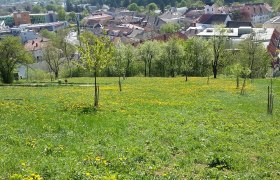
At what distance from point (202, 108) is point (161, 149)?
38.9 feet

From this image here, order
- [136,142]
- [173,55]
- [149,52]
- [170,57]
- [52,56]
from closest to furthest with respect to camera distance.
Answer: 1. [136,142]
2. [173,55]
3. [170,57]
4. [149,52]
5. [52,56]

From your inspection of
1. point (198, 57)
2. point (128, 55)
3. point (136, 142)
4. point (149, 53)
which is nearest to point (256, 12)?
point (198, 57)

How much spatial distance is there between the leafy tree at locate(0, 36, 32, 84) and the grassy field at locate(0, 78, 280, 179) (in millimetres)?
39248

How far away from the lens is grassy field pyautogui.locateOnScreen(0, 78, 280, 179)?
13094 mm

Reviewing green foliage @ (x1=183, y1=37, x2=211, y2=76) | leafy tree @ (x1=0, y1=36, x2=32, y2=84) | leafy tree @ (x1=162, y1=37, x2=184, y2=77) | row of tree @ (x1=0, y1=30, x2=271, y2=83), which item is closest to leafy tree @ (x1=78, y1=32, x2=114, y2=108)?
row of tree @ (x1=0, y1=30, x2=271, y2=83)

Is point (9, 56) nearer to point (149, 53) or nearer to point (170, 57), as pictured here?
point (149, 53)

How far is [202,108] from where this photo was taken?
27328 millimetres

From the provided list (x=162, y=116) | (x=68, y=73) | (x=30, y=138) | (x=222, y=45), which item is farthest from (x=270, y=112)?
(x=68, y=73)

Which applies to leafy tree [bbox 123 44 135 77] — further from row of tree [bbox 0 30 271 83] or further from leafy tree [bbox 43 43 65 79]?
leafy tree [bbox 43 43 65 79]

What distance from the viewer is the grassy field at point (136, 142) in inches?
516

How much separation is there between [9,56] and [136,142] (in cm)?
5293

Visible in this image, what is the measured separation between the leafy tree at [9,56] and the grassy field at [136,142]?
39.2 meters

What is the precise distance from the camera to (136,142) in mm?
16906

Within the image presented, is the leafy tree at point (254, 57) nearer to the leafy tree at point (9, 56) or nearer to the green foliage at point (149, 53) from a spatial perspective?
the green foliage at point (149, 53)
